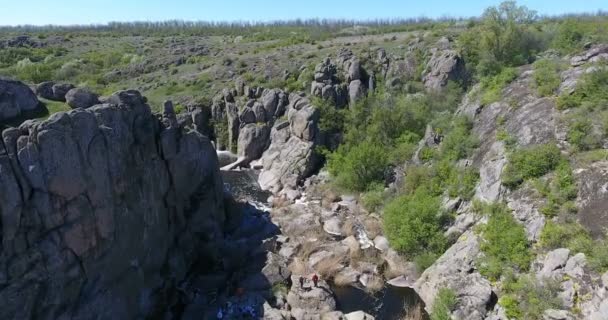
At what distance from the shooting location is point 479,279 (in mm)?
28312

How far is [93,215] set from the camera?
24.4 m

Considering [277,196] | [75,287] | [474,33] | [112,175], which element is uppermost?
[474,33]

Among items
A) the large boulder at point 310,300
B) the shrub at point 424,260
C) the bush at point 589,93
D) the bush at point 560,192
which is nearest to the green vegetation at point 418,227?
the shrub at point 424,260

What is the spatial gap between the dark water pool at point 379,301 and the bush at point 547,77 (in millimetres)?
21221

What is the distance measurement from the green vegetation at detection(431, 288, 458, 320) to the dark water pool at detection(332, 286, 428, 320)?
8.42ft

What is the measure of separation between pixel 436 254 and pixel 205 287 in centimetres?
1620

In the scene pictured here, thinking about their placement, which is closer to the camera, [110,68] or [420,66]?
[420,66]

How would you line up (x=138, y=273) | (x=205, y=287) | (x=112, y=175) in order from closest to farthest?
(x=112, y=175)
(x=138, y=273)
(x=205, y=287)

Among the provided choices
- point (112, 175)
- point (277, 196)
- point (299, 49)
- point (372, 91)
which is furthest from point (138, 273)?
point (299, 49)

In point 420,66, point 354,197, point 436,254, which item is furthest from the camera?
point 420,66

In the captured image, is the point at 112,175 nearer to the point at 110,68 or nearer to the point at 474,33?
the point at 474,33

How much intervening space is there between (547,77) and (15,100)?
40450 mm

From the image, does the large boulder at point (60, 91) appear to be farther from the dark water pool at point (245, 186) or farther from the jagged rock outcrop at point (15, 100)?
the dark water pool at point (245, 186)

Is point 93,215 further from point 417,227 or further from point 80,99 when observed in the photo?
point 417,227
